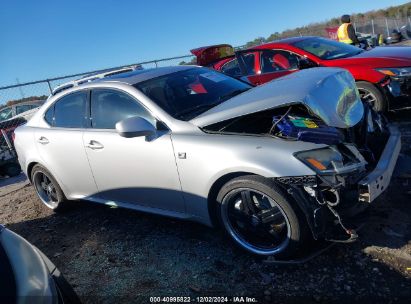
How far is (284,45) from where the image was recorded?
7.24 m

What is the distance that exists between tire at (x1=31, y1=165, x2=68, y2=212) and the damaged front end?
258cm

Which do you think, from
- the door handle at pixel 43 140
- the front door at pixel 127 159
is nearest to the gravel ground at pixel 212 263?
the front door at pixel 127 159

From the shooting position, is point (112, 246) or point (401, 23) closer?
point (112, 246)

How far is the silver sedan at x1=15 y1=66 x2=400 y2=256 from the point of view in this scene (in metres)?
3.09

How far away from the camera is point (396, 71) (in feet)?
19.3

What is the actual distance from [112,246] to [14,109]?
460 inches

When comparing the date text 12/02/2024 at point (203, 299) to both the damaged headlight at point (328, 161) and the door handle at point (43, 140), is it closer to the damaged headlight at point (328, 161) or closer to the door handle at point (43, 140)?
the damaged headlight at point (328, 161)

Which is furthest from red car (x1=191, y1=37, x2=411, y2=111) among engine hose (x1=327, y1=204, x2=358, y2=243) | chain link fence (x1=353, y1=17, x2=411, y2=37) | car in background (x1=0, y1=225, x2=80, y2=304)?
chain link fence (x1=353, y1=17, x2=411, y2=37)

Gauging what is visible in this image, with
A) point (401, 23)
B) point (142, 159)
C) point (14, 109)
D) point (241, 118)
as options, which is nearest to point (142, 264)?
point (142, 159)

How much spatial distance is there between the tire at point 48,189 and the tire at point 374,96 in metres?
4.38

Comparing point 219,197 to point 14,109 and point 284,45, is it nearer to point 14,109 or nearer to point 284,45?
point 284,45

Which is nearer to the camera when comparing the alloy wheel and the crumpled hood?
the alloy wheel

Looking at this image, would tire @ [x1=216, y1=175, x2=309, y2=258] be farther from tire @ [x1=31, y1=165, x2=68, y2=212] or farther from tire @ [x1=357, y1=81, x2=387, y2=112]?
tire @ [x1=357, y1=81, x2=387, y2=112]

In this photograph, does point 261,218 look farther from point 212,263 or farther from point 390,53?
point 390,53
